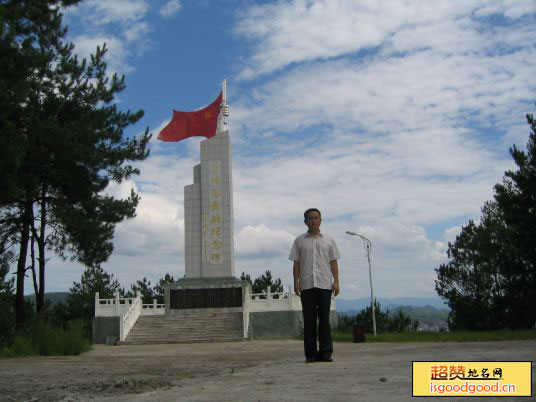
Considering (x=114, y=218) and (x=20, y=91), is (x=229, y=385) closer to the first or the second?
(x=20, y=91)

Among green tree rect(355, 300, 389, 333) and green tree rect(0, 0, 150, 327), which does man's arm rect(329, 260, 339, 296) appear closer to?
green tree rect(0, 0, 150, 327)

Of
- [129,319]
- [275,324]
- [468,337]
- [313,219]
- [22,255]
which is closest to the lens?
[313,219]

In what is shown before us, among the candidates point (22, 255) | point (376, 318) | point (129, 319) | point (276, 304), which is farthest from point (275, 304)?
point (22, 255)

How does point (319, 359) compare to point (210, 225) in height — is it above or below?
below

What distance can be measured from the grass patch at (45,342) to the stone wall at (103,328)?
13.8 metres

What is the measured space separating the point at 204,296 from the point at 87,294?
36.8 feet

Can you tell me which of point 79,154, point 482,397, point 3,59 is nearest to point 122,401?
point 482,397

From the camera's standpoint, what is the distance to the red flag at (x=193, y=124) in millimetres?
28031

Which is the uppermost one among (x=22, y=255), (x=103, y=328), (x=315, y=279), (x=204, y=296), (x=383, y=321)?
(x=22, y=255)

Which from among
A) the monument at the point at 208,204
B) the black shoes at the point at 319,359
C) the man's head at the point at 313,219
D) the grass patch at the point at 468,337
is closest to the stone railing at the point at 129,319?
the monument at the point at 208,204

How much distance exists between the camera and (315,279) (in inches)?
245

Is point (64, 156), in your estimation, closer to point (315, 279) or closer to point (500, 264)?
point (315, 279)

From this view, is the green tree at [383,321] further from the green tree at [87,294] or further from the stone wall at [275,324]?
the green tree at [87,294]

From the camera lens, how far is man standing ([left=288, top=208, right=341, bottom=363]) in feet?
20.5
